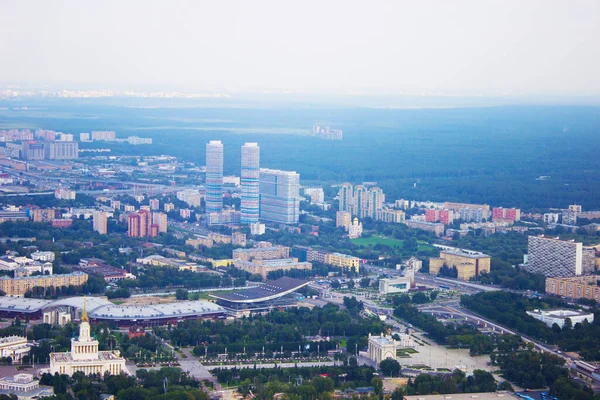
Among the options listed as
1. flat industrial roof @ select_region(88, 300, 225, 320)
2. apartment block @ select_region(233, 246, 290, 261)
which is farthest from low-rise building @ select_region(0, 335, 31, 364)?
apartment block @ select_region(233, 246, 290, 261)

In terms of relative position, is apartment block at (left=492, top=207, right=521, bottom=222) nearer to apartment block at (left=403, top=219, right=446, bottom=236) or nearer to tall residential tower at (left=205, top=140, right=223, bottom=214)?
apartment block at (left=403, top=219, right=446, bottom=236)

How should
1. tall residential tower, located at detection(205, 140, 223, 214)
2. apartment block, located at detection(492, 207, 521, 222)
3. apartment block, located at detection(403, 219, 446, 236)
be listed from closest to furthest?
1. apartment block, located at detection(403, 219, 446, 236)
2. apartment block, located at detection(492, 207, 521, 222)
3. tall residential tower, located at detection(205, 140, 223, 214)

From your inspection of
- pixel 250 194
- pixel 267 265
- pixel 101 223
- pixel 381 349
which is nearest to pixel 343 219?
pixel 250 194

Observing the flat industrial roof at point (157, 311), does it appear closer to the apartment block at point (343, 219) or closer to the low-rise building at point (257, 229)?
the low-rise building at point (257, 229)

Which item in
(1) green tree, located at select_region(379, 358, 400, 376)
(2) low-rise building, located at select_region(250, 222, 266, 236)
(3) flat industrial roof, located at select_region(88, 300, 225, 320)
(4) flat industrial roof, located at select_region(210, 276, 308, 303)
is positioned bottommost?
(2) low-rise building, located at select_region(250, 222, 266, 236)

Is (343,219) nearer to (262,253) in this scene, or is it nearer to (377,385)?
(262,253)

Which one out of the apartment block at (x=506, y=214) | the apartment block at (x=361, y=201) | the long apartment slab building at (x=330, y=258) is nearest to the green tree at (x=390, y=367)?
the long apartment slab building at (x=330, y=258)
